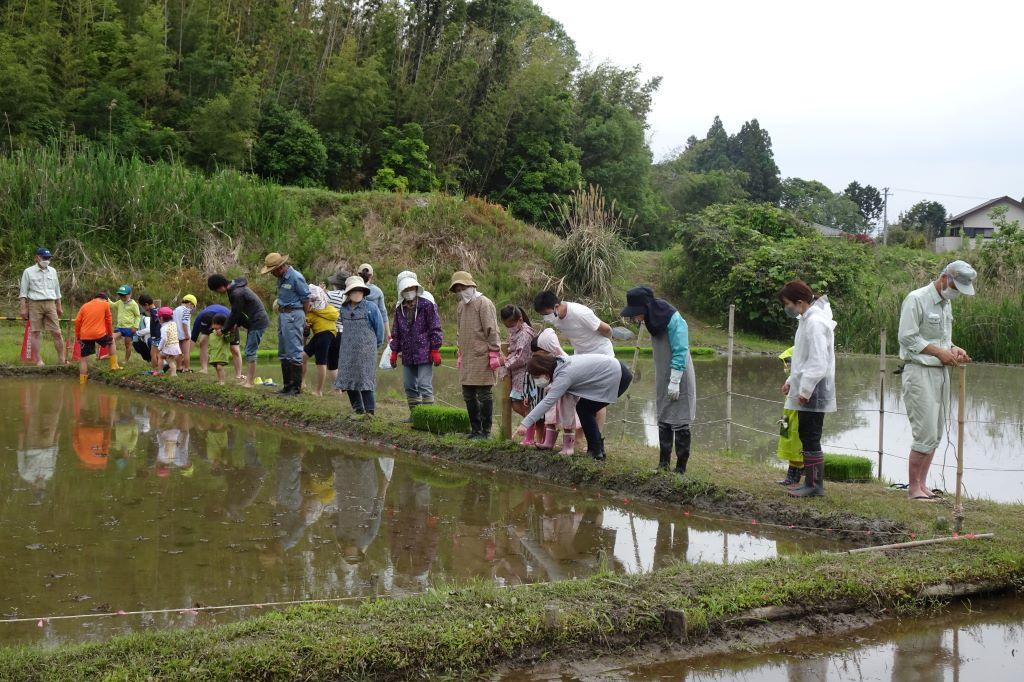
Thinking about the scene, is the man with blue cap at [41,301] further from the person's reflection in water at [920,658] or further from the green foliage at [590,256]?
the person's reflection in water at [920,658]

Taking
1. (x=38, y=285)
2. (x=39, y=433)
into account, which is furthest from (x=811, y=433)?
(x=38, y=285)

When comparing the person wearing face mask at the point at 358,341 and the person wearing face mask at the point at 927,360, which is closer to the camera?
the person wearing face mask at the point at 927,360

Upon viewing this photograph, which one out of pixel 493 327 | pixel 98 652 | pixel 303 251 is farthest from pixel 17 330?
pixel 98 652

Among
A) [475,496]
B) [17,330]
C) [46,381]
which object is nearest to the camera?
[475,496]

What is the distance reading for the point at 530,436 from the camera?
29.5ft

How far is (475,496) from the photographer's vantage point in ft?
25.3

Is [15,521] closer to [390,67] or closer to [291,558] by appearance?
[291,558]

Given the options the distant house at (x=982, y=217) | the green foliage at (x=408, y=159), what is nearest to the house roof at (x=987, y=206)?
the distant house at (x=982, y=217)

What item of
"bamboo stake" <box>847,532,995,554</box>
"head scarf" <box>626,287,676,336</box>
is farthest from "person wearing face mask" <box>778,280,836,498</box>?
"bamboo stake" <box>847,532,995,554</box>

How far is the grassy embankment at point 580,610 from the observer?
159 inches

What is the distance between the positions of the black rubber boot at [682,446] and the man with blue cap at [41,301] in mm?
10529

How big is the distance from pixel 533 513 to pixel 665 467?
1305 millimetres

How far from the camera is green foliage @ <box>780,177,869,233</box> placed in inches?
2483

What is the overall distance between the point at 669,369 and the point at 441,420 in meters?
2.63
